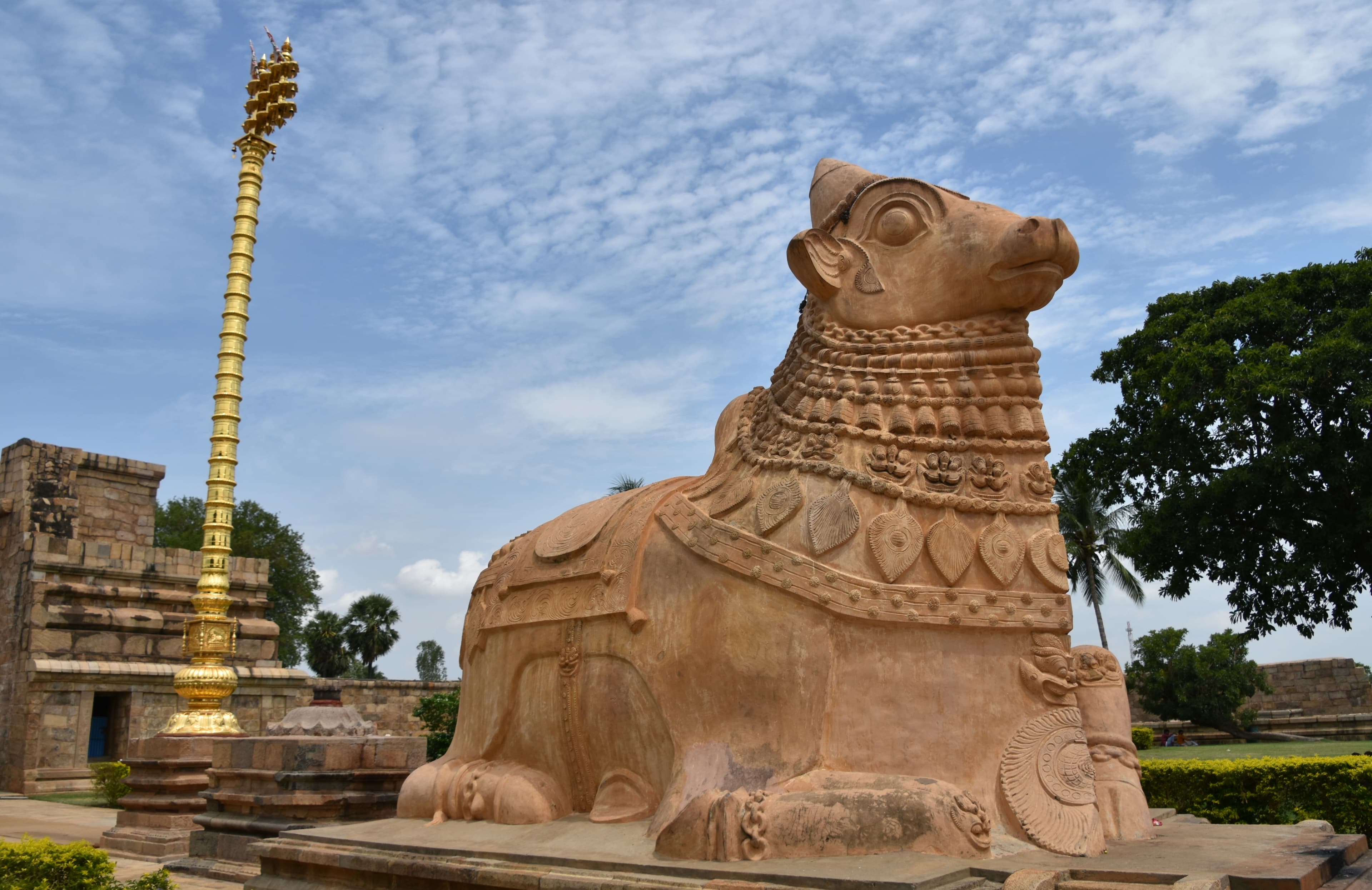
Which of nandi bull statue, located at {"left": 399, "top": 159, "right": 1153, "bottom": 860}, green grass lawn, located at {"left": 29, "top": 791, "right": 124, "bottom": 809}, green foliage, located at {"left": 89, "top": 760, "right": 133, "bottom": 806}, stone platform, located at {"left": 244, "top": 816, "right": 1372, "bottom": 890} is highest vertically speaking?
nandi bull statue, located at {"left": 399, "top": 159, "right": 1153, "bottom": 860}

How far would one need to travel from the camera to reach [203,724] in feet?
39.5

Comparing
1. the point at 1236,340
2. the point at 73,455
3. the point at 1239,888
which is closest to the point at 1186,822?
the point at 1239,888

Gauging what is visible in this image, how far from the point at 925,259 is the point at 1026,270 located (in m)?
0.39

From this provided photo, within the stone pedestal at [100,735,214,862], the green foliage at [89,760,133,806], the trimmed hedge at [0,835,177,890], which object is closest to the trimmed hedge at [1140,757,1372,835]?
the trimmed hedge at [0,835,177,890]

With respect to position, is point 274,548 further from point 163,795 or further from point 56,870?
point 56,870

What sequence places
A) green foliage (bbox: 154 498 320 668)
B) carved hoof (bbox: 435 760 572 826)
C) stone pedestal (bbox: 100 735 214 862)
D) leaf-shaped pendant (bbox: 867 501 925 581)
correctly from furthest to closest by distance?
1. green foliage (bbox: 154 498 320 668)
2. stone pedestal (bbox: 100 735 214 862)
3. carved hoof (bbox: 435 760 572 826)
4. leaf-shaped pendant (bbox: 867 501 925 581)

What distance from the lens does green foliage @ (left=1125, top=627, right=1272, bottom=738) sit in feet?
67.8

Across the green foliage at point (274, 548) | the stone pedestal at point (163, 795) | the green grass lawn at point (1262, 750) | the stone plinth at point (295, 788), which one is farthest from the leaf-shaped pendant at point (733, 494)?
the green foliage at point (274, 548)

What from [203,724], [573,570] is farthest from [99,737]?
[573,570]

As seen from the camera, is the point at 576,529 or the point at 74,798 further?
the point at 74,798

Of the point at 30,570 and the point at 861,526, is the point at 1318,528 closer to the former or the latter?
the point at 861,526

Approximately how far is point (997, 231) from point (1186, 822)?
2.74 meters

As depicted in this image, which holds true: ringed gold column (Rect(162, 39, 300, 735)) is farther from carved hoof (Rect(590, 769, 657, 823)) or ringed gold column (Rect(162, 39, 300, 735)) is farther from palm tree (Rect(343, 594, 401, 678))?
palm tree (Rect(343, 594, 401, 678))

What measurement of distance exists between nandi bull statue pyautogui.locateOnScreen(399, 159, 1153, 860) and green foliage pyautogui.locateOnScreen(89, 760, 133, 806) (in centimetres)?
1175
